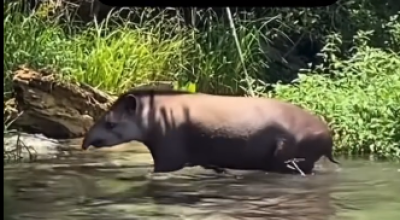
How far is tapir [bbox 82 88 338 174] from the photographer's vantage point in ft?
4.49

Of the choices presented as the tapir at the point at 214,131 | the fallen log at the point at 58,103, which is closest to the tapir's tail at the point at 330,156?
the tapir at the point at 214,131

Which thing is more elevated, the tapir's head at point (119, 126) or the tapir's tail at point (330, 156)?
the tapir's head at point (119, 126)

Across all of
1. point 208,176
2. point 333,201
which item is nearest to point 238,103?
point 208,176

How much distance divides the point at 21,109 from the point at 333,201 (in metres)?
0.60

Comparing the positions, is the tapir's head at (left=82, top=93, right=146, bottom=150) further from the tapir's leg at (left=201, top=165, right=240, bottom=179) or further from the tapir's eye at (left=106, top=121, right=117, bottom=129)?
the tapir's leg at (left=201, top=165, right=240, bottom=179)

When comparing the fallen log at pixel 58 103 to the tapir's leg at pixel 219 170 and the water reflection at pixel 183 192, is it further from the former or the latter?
the tapir's leg at pixel 219 170

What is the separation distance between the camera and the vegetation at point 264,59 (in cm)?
135

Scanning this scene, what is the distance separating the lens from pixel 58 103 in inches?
54.0

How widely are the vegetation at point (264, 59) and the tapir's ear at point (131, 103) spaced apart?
0.9 inches

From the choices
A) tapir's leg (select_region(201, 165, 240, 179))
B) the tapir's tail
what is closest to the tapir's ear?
tapir's leg (select_region(201, 165, 240, 179))

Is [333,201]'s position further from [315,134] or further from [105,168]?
[105,168]

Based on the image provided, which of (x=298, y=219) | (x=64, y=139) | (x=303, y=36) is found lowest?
(x=298, y=219)

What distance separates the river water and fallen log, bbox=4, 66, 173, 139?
0.06m

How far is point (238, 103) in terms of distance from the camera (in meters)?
1.38
